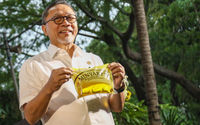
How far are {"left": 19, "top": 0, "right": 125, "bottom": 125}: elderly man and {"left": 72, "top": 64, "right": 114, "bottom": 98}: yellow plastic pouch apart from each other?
6 centimetres

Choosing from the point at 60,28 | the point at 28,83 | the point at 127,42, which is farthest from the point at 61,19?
the point at 127,42

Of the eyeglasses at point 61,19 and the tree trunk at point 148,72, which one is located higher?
the eyeglasses at point 61,19

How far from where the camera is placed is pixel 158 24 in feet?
22.5

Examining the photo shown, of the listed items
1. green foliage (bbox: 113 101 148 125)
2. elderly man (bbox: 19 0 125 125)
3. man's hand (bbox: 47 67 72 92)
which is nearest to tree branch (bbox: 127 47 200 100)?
green foliage (bbox: 113 101 148 125)

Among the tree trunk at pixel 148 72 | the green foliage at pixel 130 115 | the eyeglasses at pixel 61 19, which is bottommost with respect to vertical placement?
the green foliage at pixel 130 115

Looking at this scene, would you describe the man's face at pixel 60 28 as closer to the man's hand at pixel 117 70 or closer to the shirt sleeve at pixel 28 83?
the shirt sleeve at pixel 28 83

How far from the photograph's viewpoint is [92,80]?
180 cm

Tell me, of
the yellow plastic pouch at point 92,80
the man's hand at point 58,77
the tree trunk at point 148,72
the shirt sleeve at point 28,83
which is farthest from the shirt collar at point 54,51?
the tree trunk at point 148,72

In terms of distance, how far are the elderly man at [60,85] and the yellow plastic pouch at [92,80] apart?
63 mm

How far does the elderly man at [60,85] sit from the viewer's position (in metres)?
1.69

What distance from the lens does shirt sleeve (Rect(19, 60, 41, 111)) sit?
1.80 metres

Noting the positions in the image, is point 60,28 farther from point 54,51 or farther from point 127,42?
point 127,42

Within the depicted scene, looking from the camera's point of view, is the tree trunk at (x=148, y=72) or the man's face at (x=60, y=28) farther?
the tree trunk at (x=148, y=72)

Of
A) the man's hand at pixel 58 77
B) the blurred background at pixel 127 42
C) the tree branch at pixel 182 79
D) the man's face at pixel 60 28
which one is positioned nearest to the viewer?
the man's hand at pixel 58 77
